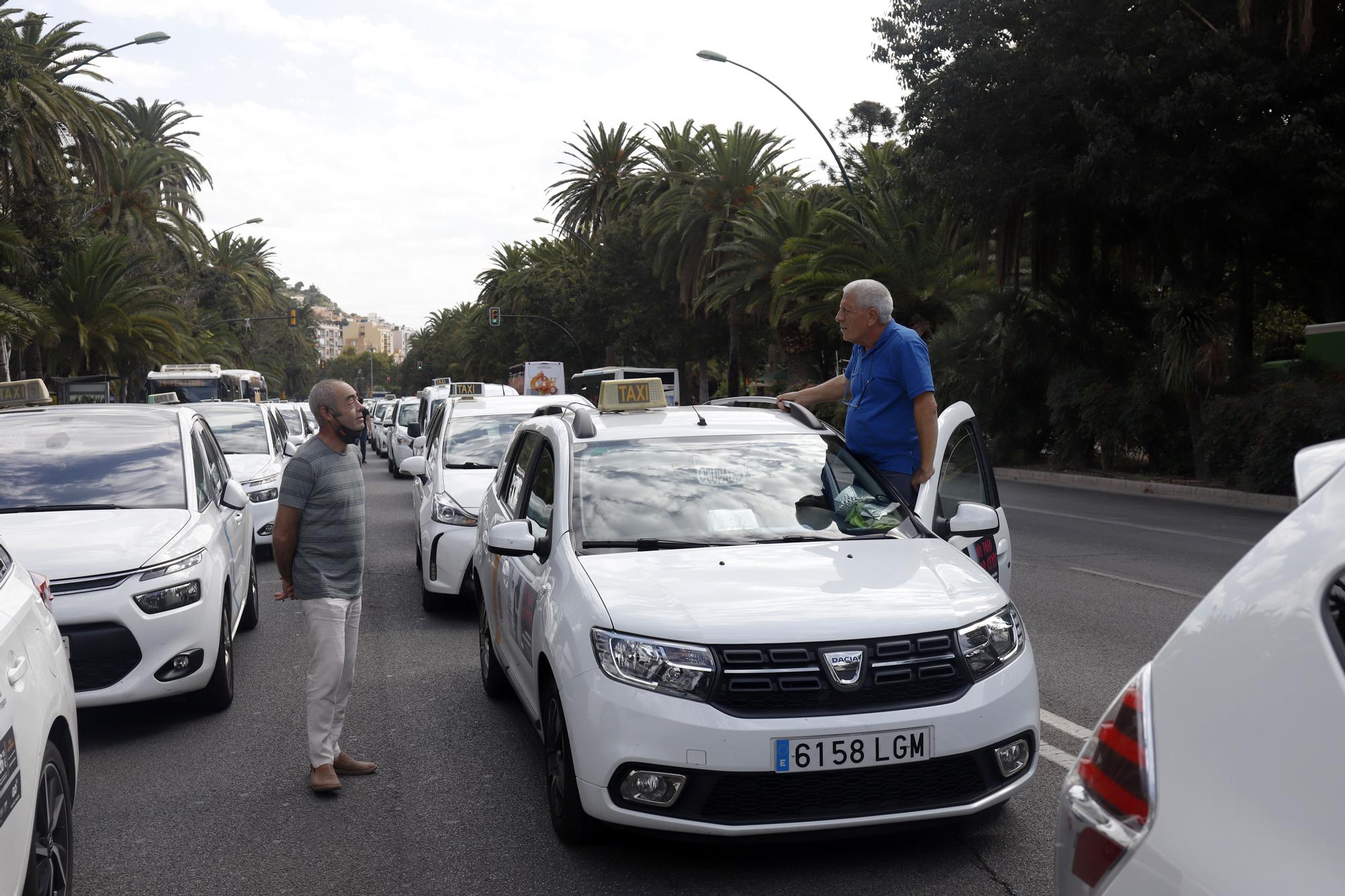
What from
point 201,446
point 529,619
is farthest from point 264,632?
point 529,619

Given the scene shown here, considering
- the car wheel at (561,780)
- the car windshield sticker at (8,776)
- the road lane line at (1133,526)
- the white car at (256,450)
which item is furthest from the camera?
the road lane line at (1133,526)

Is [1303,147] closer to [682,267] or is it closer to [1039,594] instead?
[1039,594]

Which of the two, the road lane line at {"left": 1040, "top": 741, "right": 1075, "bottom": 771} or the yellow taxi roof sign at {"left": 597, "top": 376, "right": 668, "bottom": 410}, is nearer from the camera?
the road lane line at {"left": 1040, "top": 741, "right": 1075, "bottom": 771}

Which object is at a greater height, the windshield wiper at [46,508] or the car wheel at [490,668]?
the windshield wiper at [46,508]

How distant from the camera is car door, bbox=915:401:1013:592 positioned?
5840mm

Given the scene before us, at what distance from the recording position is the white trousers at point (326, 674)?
5219 mm

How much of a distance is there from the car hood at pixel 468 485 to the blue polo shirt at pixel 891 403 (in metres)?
4.05

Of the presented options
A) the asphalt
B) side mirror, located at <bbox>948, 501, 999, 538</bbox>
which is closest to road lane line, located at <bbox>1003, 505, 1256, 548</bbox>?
the asphalt

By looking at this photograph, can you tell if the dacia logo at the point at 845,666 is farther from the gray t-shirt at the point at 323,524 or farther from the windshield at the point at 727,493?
the gray t-shirt at the point at 323,524

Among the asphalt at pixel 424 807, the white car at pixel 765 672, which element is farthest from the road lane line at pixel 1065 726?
the white car at pixel 765 672

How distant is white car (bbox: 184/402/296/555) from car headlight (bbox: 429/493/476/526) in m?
2.95

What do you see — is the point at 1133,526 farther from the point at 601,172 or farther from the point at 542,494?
the point at 601,172

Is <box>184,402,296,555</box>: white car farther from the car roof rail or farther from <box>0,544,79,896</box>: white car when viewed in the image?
<box>0,544,79,896</box>: white car

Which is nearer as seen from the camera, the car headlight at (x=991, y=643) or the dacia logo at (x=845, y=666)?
the dacia logo at (x=845, y=666)
